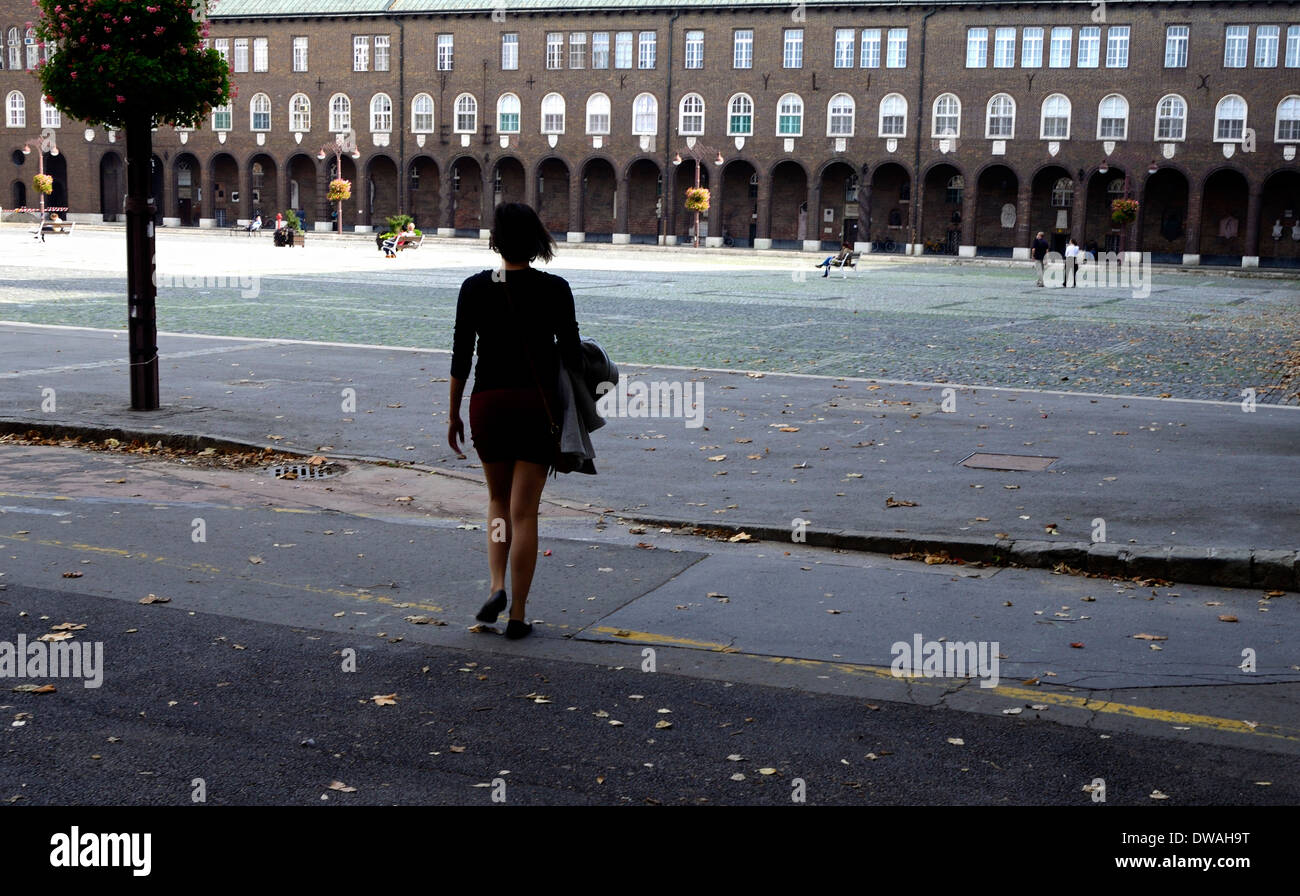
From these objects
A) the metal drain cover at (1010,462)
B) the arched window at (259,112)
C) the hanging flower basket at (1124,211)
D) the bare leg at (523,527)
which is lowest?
the metal drain cover at (1010,462)

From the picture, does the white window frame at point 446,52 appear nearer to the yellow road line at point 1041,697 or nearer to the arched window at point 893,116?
the arched window at point 893,116

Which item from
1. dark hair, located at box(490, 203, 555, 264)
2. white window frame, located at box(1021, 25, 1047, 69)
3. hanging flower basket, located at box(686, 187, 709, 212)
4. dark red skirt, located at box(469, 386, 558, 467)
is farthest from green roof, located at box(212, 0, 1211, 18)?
dark red skirt, located at box(469, 386, 558, 467)

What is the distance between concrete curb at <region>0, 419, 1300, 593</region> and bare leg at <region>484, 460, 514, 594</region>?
235 centimetres

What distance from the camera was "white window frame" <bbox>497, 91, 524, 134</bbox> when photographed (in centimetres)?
7212

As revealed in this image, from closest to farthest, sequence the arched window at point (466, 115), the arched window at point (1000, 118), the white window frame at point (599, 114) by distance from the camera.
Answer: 1. the arched window at point (1000, 118)
2. the white window frame at point (599, 114)
3. the arched window at point (466, 115)

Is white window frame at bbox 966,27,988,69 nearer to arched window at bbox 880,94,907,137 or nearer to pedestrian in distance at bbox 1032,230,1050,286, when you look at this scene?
arched window at bbox 880,94,907,137

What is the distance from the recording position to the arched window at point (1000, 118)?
62.9 m

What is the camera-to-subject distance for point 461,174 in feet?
247

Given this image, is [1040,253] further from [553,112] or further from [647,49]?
[553,112]

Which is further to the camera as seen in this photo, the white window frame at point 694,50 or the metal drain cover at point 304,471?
the white window frame at point 694,50

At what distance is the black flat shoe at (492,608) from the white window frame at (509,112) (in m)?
67.8

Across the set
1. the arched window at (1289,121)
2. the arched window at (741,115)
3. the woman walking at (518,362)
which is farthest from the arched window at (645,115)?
the woman walking at (518,362)
